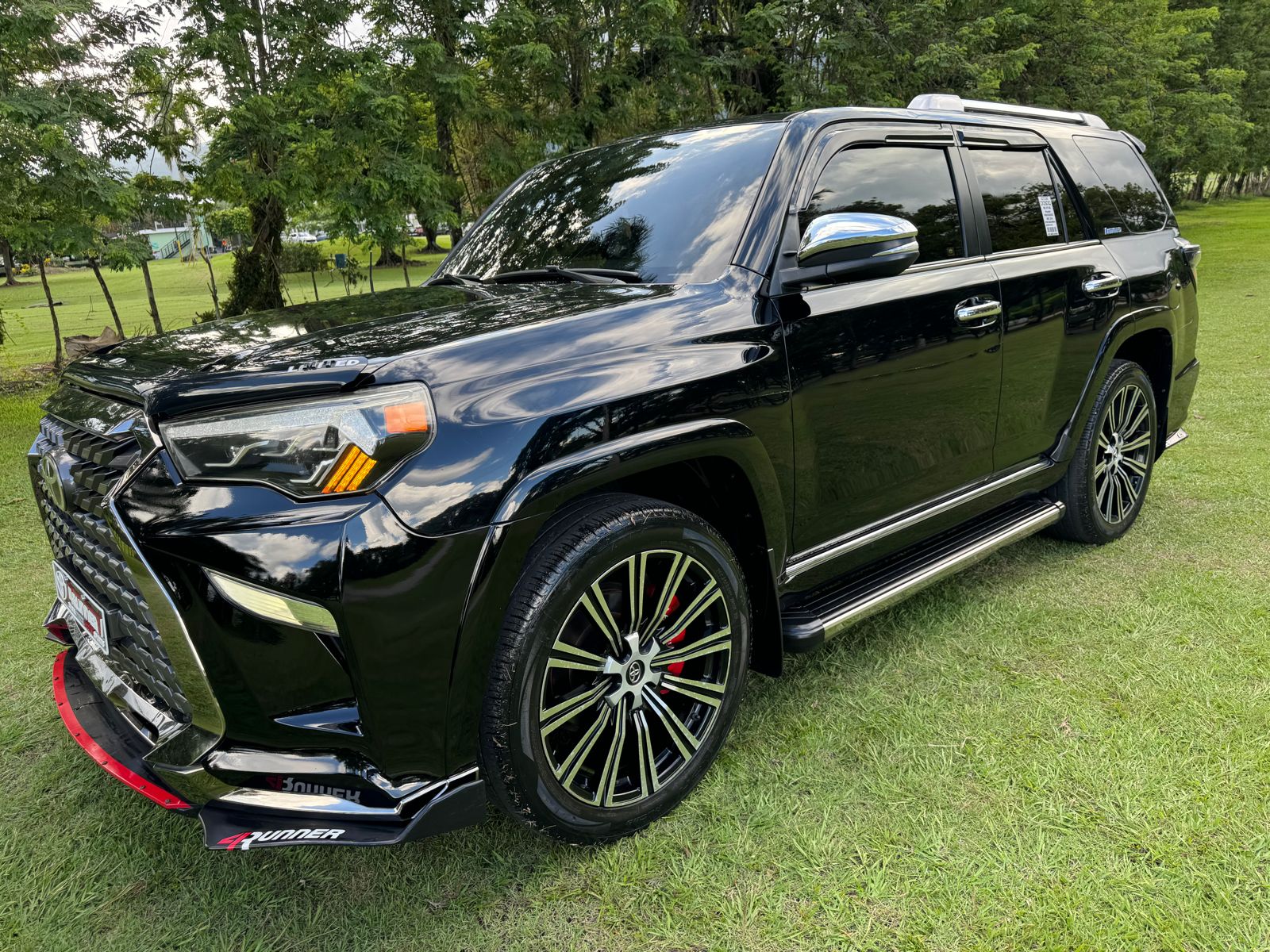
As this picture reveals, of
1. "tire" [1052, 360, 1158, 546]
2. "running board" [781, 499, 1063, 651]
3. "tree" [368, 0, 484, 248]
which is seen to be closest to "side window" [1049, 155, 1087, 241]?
"tire" [1052, 360, 1158, 546]

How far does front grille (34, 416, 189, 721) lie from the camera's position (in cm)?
193

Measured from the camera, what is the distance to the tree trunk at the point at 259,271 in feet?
40.5

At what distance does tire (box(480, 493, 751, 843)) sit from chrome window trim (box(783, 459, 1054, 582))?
320 mm

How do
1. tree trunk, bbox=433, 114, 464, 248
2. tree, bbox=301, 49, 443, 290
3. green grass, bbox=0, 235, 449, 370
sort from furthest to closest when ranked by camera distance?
green grass, bbox=0, 235, 449, 370
tree trunk, bbox=433, 114, 464, 248
tree, bbox=301, 49, 443, 290

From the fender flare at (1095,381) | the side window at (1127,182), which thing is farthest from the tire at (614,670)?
the side window at (1127,182)

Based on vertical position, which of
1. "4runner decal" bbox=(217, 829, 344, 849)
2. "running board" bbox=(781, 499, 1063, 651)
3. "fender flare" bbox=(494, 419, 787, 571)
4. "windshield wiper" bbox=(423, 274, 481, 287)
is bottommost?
"running board" bbox=(781, 499, 1063, 651)

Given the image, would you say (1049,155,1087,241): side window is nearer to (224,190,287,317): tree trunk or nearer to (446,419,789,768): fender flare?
(446,419,789,768): fender flare

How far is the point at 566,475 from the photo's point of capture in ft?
6.50

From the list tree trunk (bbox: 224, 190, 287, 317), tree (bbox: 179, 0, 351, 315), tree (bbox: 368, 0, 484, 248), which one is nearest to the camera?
tree (bbox: 179, 0, 351, 315)

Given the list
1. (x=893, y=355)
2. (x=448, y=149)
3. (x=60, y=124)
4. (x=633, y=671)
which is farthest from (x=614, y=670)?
(x=448, y=149)

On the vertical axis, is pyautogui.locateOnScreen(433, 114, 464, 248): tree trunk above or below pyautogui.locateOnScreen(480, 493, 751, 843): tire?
above

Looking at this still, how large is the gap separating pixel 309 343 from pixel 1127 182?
404 centimetres

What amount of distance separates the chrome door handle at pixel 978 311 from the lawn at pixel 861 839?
4.09 ft

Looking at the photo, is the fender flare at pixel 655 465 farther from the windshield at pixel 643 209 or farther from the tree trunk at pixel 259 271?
the tree trunk at pixel 259 271
